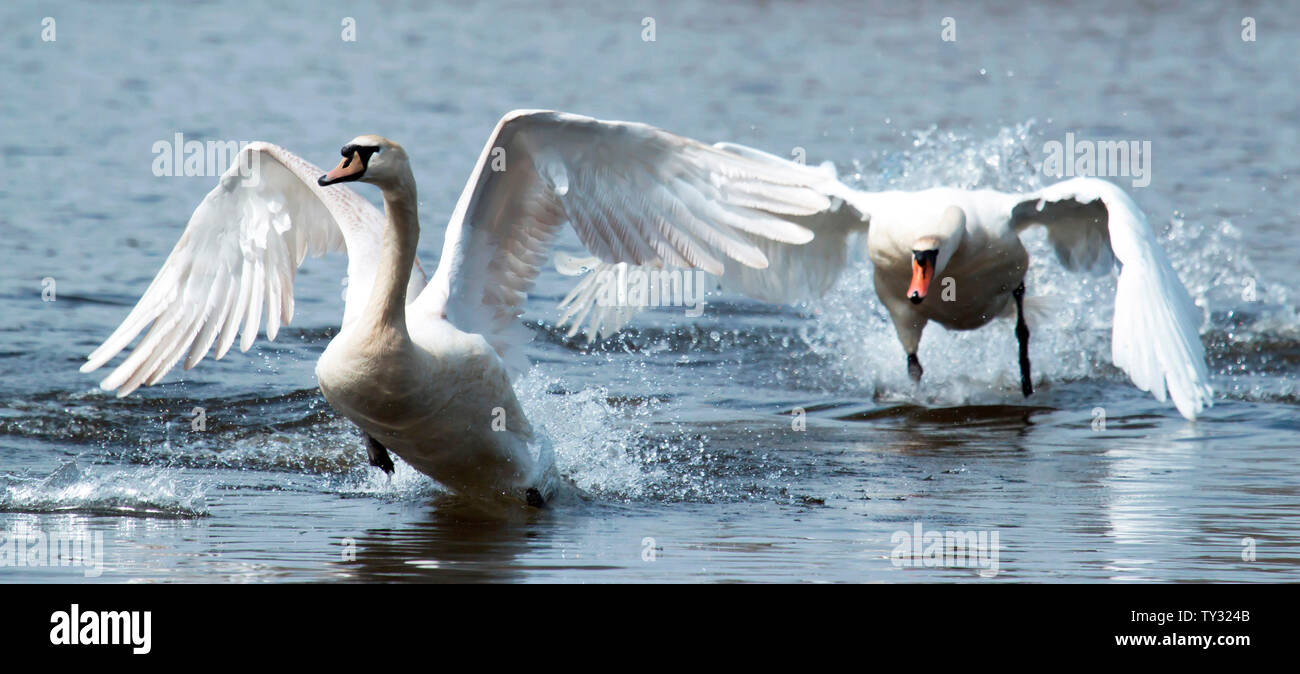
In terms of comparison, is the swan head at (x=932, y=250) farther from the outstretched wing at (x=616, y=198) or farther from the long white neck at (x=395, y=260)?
the long white neck at (x=395, y=260)

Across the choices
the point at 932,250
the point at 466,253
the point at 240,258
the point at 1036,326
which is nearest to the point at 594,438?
the point at 466,253

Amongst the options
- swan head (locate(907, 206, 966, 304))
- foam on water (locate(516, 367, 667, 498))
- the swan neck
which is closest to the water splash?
swan head (locate(907, 206, 966, 304))

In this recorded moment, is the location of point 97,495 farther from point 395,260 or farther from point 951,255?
point 951,255

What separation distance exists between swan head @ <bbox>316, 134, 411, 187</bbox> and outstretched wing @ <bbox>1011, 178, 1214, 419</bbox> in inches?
127

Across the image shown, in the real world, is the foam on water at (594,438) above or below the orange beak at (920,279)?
below

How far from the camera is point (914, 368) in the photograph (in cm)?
1053

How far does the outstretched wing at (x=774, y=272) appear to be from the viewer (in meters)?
9.75

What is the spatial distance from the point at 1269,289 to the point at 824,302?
148 inches

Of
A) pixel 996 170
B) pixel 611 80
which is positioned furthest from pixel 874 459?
pixel 611 80

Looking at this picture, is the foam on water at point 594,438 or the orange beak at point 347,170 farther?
the foam on water at point 594,438

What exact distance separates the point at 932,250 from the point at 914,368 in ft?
4.66

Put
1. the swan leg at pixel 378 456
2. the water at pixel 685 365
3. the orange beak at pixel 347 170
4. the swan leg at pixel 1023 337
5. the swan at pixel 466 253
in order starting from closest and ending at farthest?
the orange beak at pixel 347 170
the swan at pixel 466 253
the water at pixel 685 365
the swan leg at pixel 378 456
the swan leg at pixel 1023 337

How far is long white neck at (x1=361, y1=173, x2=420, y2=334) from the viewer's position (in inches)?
250

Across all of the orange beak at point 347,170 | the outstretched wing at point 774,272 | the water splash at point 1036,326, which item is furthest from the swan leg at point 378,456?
the water splash at point 1036,326
